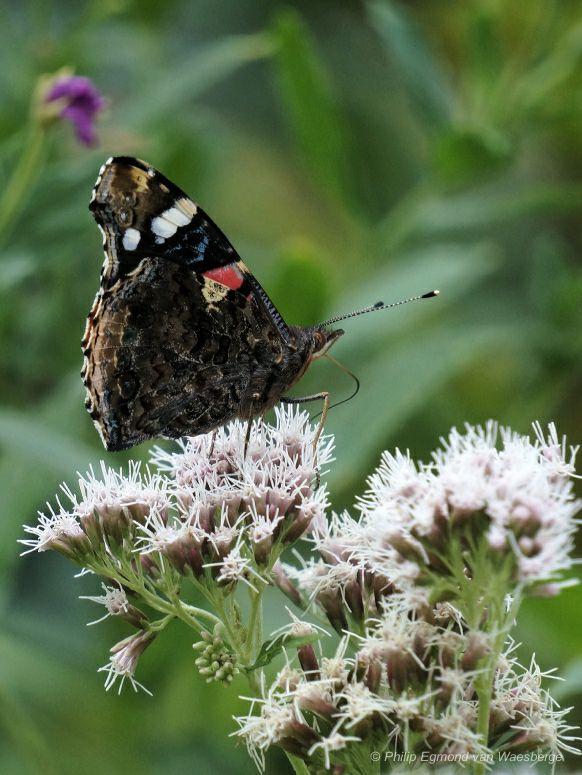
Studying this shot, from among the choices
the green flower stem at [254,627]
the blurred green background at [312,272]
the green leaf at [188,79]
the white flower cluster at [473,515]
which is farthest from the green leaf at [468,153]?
the green flower stem at [254,627]

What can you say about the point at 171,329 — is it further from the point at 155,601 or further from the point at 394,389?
the point at 394,389

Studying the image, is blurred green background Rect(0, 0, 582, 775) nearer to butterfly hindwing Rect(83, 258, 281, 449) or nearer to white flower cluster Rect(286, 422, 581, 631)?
butterfly hindwing Rect(83, 258, 281, 449)

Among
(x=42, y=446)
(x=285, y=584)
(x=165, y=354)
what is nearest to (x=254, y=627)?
(x=285, y=584)

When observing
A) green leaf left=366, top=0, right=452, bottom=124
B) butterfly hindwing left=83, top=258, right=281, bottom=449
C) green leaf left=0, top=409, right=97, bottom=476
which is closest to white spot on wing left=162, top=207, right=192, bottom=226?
butterfly hindwing left=83, top=258, right=281, bottom=449

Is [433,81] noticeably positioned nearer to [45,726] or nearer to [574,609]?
[574,609]

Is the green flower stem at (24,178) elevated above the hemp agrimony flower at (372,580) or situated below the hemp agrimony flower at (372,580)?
above

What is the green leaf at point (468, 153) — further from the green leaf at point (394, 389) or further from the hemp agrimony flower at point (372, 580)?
the hemp agrimony flower at point (372, 580)
